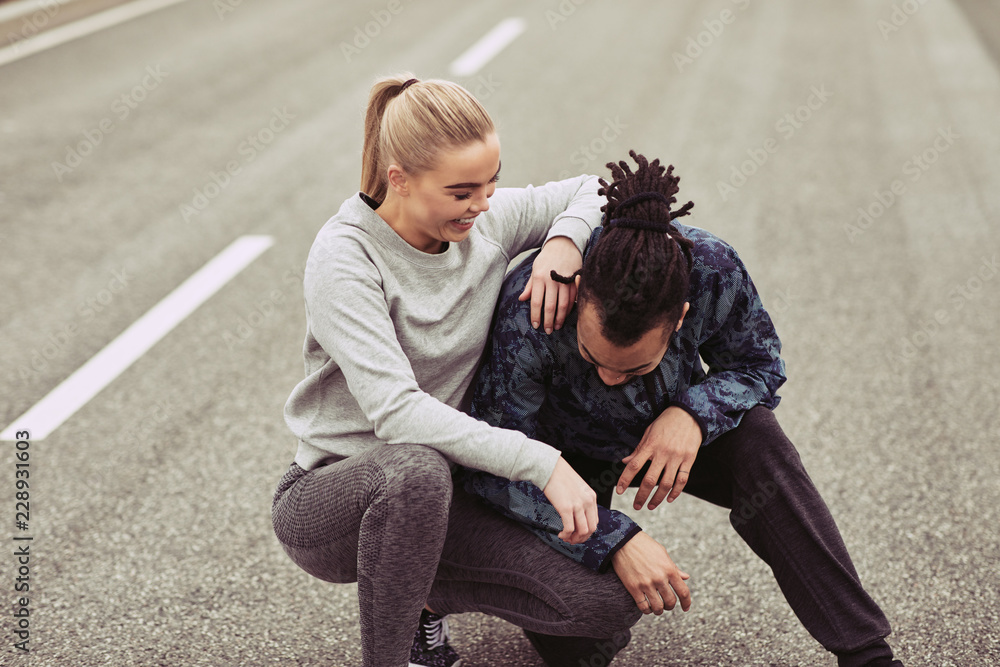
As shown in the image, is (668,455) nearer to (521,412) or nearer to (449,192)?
(521,412)

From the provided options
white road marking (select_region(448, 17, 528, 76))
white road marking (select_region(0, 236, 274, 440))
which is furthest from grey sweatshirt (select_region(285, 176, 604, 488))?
white road marking (select_region(448, 17, 528, 76))

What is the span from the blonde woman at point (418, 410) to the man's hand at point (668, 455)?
21 centimetres

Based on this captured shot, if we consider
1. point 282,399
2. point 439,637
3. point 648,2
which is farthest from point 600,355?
point 648,2

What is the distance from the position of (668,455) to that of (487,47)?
7025 mm

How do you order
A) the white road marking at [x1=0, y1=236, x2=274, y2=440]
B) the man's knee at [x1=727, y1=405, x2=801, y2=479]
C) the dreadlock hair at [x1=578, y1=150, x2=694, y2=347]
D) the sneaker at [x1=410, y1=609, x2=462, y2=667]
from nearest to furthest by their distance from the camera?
1. the dreadlock hair at [x1=578, y1=150, x2=694, y2=347]
2. the man's knee at [x1=727, y1=405, x2=801, y2=479]
3. the sneaker at [x1=410, y1=609, x2=462, y2=667]
4. the white road marking at [x1=0, y1=236, x2=274, y2=440]

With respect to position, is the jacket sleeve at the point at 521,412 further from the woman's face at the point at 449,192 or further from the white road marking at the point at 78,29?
the white road marking at the point at 78,29

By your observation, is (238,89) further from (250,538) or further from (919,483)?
(919,483)

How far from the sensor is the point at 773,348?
2.29 metres

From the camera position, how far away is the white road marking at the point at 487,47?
26.0 feet

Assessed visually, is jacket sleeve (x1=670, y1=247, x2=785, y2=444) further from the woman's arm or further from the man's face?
the woman's arm

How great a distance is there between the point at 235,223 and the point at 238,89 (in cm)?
250

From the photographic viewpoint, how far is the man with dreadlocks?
1.98 metres

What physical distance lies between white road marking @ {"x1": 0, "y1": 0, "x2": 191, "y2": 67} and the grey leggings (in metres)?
7.04

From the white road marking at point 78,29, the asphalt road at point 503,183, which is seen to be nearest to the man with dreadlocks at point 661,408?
the asphalt road at point 503,183
